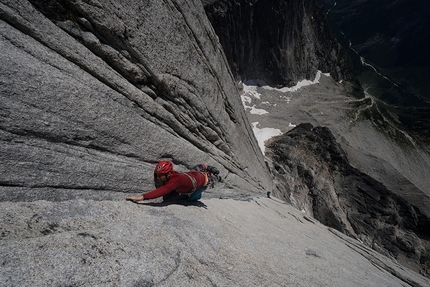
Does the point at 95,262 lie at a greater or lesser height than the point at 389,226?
lesser

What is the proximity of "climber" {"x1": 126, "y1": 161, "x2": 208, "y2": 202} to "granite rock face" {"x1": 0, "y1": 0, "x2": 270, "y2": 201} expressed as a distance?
0.50 metres

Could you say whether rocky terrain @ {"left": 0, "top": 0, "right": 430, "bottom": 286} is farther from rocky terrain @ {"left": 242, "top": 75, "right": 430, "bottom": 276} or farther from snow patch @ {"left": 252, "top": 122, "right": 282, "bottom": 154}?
snow patch @ {"left": 252, "top": 122, "right": 282, "bottom": 154}

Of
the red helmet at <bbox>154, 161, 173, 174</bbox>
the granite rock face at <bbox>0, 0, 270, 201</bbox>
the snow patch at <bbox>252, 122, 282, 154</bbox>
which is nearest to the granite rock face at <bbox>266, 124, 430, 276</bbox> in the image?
the snow patch at <bbox>252, 122, 282, 154</bbox>

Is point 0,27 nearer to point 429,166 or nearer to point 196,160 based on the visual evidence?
point 196,160

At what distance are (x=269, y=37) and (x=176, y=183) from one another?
66375 millimetres

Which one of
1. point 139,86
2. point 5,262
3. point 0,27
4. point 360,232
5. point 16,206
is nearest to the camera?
point 5,262

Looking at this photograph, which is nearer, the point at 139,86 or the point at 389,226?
the point at 139,86

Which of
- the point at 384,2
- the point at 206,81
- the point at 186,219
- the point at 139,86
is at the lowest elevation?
the point at 186,219

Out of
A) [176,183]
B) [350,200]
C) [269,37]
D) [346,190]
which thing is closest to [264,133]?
[346,190]

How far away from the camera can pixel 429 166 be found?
2867 inches

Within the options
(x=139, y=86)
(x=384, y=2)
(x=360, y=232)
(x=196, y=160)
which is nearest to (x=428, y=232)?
(x=360, y=232)

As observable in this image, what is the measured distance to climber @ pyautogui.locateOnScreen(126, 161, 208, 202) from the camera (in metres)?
6.29

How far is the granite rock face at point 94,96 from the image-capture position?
4.70 meters

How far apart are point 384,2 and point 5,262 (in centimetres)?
26451
